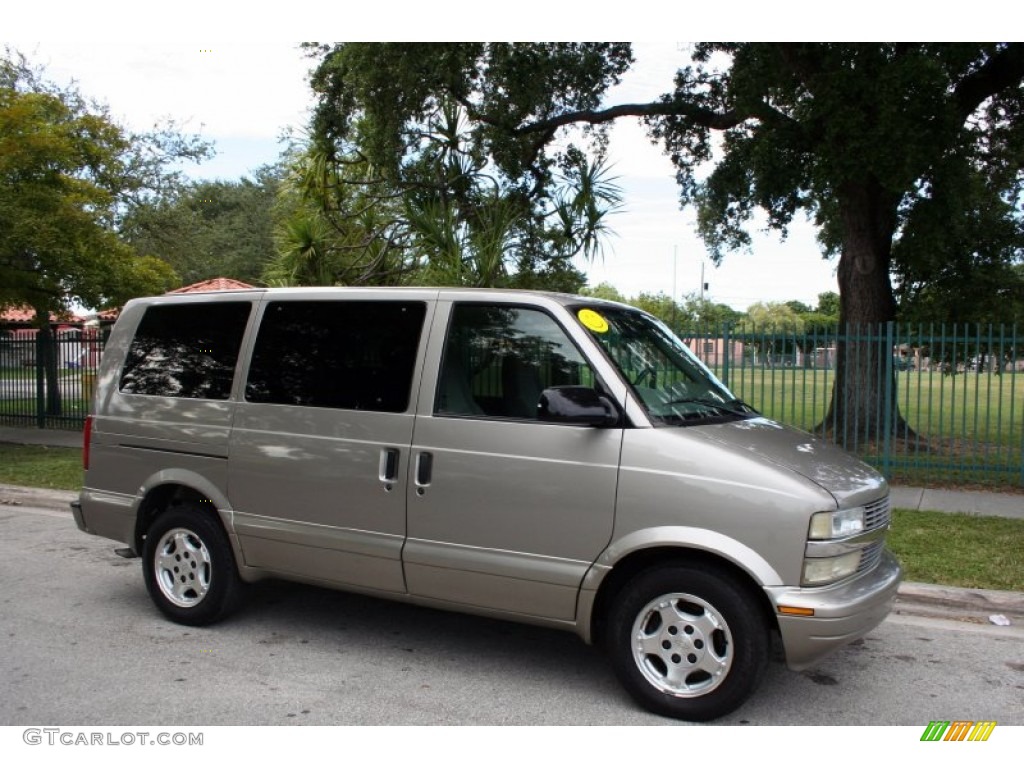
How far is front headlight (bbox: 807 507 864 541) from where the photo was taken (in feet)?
12.3

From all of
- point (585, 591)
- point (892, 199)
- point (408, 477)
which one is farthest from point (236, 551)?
point (892, 199)

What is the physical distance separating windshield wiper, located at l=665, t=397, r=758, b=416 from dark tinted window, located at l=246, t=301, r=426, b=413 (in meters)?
1.46

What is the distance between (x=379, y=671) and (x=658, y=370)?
7.44ft

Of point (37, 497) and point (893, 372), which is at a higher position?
point (893, 372)

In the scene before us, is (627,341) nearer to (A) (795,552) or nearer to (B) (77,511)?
(A) (795,552)

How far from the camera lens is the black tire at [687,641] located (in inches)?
150

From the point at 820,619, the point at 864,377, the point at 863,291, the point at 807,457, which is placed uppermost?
the point at 863,291

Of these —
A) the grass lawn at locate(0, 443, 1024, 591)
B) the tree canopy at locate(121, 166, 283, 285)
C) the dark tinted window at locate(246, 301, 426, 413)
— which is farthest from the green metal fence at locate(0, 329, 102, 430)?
the dark tinted window at locate(246, 301, 426, 413)

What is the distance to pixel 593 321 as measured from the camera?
449 cm

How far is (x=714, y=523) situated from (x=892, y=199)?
38.1ft

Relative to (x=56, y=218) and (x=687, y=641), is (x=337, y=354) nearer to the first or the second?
(x=687, y=641)

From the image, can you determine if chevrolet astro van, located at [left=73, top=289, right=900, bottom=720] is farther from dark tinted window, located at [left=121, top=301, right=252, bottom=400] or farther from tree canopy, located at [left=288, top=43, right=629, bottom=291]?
tree canopy, located at [left=288, top=43, right=629, bottom=291]

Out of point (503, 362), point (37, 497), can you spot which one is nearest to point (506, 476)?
point (503, 362)

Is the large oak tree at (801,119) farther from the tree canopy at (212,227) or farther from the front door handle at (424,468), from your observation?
the tree canopy at (212,227)
